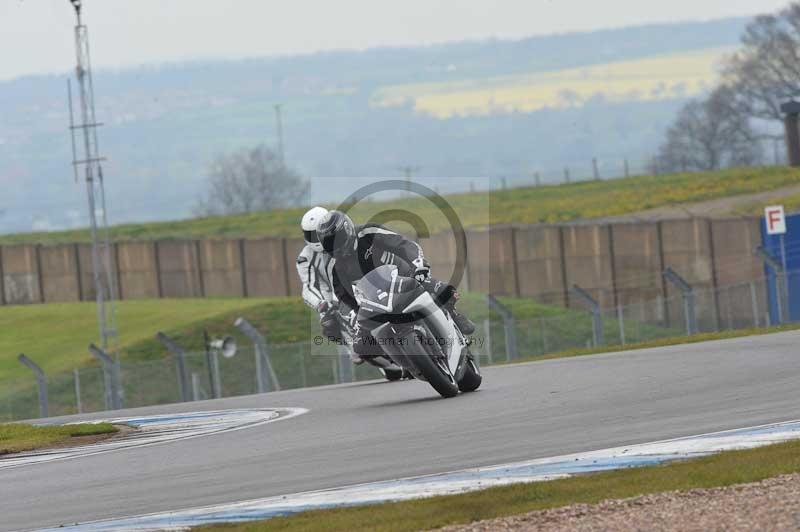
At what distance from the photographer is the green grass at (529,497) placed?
948 cm

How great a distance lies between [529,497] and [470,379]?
7121 millimetres

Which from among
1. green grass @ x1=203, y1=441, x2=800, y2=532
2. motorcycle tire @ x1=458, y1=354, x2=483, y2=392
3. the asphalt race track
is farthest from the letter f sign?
green grass @ x1=203, y1=441, x2=800, y2=532

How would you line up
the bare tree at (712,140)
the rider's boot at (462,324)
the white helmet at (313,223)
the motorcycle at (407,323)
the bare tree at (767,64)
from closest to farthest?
the motorcycle at (407,323) < the rider's boot at (462,324) < the white helmet at (313,223) < the bare tree at (767,64) < the bare tree at (712,140)

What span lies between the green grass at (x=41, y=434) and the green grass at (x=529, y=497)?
7.10 meters

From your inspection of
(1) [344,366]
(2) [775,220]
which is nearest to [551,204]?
(2) [775,220]

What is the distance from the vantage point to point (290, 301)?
164ft

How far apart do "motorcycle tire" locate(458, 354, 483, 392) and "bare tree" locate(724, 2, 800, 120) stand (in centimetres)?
9601

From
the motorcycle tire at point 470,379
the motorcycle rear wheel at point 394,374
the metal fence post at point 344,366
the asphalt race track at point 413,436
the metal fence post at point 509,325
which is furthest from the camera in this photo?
the metal fence post at point 344,366

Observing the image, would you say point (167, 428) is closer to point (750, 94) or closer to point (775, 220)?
point (775, 220)

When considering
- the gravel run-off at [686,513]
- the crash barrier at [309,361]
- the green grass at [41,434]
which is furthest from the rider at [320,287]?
the crash barrier at [309,361]

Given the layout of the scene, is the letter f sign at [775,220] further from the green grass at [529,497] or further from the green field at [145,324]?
the green grass at [529,497]

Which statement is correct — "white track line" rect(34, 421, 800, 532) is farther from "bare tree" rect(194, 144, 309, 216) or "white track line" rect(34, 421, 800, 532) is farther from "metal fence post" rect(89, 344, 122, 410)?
"bare tree" rect(194, 144, 309, 216)

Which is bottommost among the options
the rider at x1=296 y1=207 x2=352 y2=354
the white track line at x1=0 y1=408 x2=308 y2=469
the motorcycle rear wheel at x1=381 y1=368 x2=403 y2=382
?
the white track line at x1=0 y1=408 x2=308 y2=469

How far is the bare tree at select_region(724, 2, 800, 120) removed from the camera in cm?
11144
